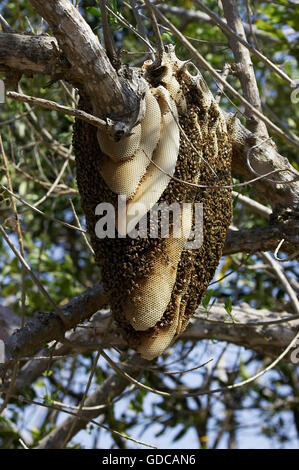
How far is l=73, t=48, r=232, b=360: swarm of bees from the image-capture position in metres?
2.06

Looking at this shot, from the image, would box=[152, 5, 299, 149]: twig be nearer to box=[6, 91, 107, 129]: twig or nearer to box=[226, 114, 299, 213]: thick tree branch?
box=[6, 91, 107, 129]: twig

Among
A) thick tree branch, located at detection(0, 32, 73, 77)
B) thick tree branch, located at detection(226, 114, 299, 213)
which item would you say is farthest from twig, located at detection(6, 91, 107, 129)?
thick tree branch, located at detection(226, 114, 299, 213)

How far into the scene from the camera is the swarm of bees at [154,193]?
2062 mm

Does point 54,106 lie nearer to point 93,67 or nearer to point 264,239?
point 93,67

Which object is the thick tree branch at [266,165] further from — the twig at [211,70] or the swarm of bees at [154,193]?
the twig at [211,70]

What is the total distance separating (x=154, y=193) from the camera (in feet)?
6.84

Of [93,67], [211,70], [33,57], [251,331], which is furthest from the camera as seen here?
[251,331]

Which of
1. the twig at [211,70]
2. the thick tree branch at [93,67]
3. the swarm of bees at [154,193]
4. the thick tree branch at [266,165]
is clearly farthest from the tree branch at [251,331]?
the twig at [211,70]

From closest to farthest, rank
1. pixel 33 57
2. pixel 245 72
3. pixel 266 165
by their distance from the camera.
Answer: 1. pixel 33 57
2. pixel 266 165
3. pixel 245 72

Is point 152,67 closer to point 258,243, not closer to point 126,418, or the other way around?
point 258,243

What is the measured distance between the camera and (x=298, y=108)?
5.59 meters

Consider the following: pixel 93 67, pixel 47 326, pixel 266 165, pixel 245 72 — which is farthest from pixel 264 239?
pixel 93 67
